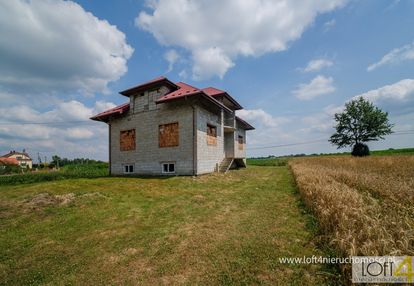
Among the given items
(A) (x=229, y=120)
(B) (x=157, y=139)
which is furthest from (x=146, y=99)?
(A) (x=229, y=120)

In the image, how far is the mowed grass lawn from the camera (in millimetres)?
3088

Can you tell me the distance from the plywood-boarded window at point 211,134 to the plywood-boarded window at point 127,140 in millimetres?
6623

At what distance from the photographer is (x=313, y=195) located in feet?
19.6

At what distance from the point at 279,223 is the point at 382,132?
1821 inches

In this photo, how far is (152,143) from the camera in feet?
50.1

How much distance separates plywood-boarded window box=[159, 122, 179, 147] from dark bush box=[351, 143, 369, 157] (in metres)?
39.2

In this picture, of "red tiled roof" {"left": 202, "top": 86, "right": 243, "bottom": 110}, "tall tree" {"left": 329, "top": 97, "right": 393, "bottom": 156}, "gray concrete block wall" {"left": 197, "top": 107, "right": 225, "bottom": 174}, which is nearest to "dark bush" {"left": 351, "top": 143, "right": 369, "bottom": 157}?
"tall tree" {"left": 329, "top": 97, "right": 393, "bottom": 156}

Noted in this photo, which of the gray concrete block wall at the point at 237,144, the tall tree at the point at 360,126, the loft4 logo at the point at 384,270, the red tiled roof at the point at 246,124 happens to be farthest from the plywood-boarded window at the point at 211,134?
the tall tree at the point at 360,126

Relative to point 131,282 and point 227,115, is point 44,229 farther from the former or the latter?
point 227,115

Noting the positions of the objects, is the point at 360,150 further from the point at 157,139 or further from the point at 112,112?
the point at 112,112

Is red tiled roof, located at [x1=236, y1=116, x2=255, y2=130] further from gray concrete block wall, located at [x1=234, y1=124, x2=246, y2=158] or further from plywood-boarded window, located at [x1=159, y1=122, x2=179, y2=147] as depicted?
plywood-boarded window, located at [x1=159, y1=122, x2=179, y2=147]

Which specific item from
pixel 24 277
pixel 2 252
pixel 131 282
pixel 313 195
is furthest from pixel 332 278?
pixel 2 252

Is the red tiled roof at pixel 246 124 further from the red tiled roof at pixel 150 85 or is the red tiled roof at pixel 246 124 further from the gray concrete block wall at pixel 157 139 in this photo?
the red tiled roof at pixel 150 85

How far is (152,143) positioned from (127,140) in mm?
2970
